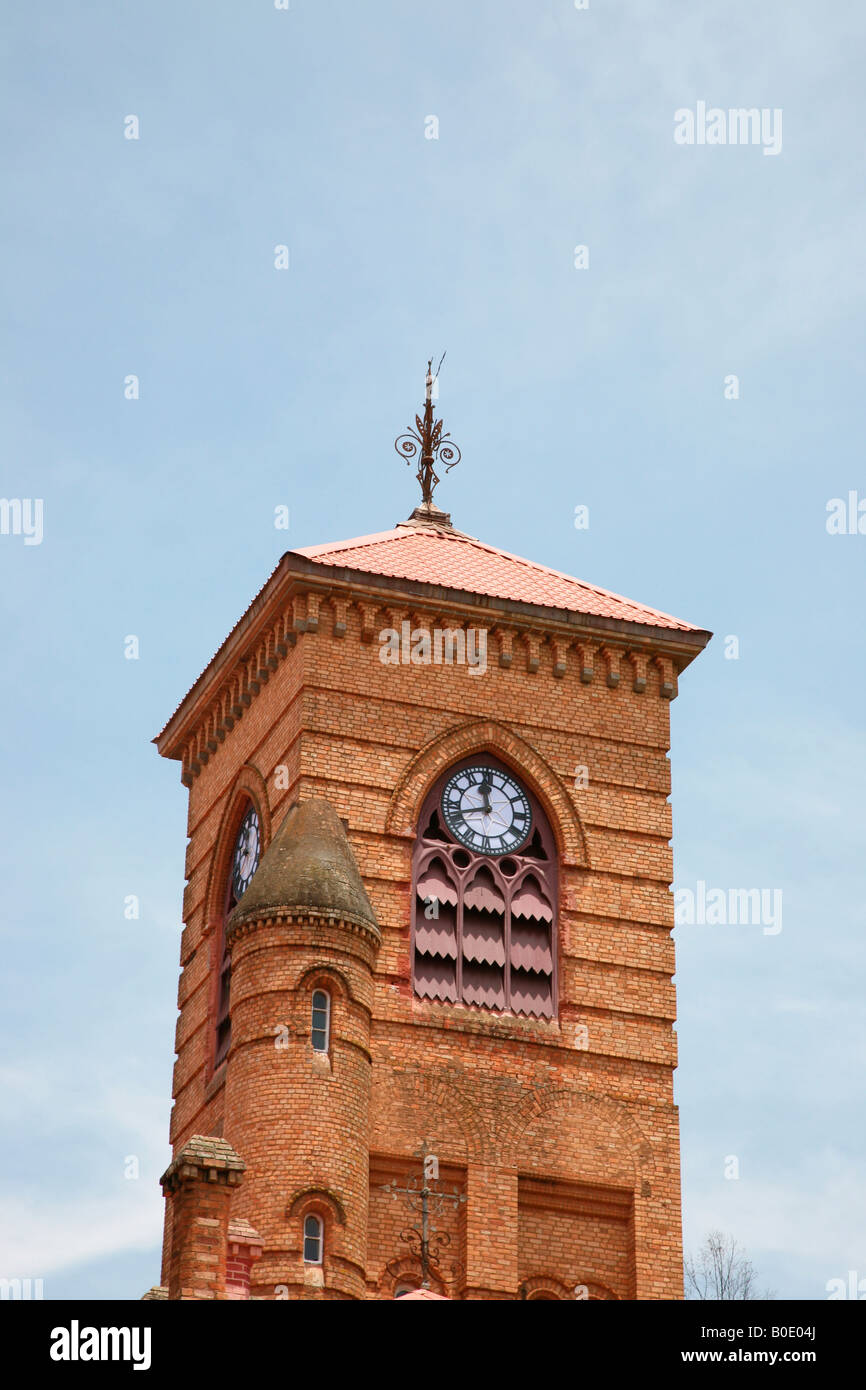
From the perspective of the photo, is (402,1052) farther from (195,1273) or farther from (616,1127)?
(195,1273)

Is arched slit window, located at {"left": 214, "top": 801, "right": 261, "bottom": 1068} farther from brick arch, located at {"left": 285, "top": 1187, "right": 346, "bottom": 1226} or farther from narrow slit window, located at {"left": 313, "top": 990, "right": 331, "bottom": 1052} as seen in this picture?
brick arch, located at {"left": 285, "top": 1187, "right": 346, "bottom": 1226}

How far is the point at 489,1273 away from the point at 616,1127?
116 inches

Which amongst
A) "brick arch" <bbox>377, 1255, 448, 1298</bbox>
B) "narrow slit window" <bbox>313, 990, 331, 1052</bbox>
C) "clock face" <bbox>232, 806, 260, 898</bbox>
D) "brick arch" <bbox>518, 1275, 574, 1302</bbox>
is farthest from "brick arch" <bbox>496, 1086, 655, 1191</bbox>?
"clock face" <bbox>232, 806, 260, 898</bbox>

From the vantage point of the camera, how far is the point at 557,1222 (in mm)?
35219

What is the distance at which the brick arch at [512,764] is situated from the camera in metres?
37.1

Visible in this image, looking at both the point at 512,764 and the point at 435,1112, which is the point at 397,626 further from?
the point at 435,1112

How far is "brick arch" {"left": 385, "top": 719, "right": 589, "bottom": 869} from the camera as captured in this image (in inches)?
1460

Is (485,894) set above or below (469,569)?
below

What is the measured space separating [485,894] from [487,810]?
4.25 ft

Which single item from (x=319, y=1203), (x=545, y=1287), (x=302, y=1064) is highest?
(x=302, y=1064)

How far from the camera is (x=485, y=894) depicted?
36969mm

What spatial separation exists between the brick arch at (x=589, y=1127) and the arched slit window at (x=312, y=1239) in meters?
4.28

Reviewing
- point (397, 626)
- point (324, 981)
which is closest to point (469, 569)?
point (397, 626)
